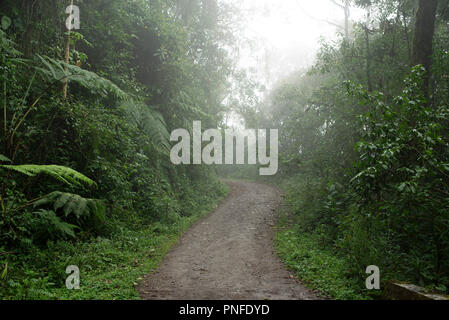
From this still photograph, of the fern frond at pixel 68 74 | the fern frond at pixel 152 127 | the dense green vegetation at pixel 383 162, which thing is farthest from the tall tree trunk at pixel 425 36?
the fern frond at pixel 152 127

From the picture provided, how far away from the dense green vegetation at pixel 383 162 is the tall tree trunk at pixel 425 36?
0.8 inches

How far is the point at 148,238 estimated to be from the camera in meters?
7.52

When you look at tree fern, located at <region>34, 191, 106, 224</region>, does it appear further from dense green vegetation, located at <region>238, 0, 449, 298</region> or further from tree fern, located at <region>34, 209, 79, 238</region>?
dense green vegetation, located at <region>238, 0, 449, 298</region>

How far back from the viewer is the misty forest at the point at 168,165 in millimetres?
4945

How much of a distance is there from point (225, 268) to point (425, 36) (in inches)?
268

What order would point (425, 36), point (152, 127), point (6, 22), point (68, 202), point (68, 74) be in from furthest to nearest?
point (152, 127)
point (425, 36)
point (68, 74)
point (6, 22)
point (68, 202)

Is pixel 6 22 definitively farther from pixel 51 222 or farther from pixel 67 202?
pixel 51 222

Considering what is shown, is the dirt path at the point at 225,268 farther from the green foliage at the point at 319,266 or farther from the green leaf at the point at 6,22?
the green leaf at the point at 6,22

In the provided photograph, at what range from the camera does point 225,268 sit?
5.78 meters

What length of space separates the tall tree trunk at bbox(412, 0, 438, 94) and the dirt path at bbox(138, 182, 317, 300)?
5.42 m

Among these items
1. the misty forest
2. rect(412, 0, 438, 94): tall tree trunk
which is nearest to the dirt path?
the misty forest

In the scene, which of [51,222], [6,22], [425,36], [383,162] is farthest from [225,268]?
[425,36]

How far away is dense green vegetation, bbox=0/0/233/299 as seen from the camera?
16.2 feet

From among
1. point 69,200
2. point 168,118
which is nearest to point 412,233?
point 69,200
